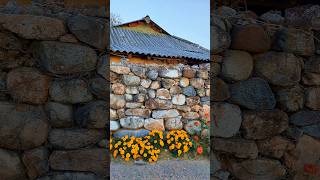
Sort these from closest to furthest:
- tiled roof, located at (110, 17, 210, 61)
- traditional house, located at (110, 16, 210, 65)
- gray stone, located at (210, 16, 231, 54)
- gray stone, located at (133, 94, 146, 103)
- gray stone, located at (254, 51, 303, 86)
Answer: gray stone, located at (210, 16, 231, 54), gray stone, located at (254, 51, 303, 86), gray stone, located at (133, 94, 146, 103), traditional house, located at (110, 16, 210, 65), tiled roof, located at (110, 17, 210, 61)

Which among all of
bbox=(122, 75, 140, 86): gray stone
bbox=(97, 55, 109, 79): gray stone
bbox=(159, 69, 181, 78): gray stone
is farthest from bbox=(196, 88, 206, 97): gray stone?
bbox=(97, 55, 109, 79): gray stone

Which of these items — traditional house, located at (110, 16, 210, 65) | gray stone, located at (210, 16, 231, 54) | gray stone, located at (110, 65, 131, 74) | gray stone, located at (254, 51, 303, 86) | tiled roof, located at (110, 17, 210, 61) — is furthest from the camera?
tiled roof, located at (110, 17, 210, 61)

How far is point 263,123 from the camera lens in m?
1.54

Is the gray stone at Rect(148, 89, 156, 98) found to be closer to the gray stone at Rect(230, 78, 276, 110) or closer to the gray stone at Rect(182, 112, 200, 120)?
the gray stone at Rect(182, 112, 200, 120)

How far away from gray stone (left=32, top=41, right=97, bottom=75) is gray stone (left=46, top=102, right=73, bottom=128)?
128 millimetres

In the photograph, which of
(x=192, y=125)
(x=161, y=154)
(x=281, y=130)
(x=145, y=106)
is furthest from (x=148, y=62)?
(x=281, y=130)

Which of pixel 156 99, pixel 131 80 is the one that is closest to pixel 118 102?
pixel 131 80

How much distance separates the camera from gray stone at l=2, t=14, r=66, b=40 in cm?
117

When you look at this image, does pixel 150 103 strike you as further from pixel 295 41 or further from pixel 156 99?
pixel 295 41

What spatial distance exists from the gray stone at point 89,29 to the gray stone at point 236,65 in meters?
0.56

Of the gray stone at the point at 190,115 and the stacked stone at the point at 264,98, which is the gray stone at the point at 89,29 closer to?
the stacked stone at the point at 264,98

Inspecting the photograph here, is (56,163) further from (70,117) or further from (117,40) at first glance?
(117,40)

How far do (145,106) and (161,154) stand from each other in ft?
2.73

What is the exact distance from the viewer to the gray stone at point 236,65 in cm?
149
